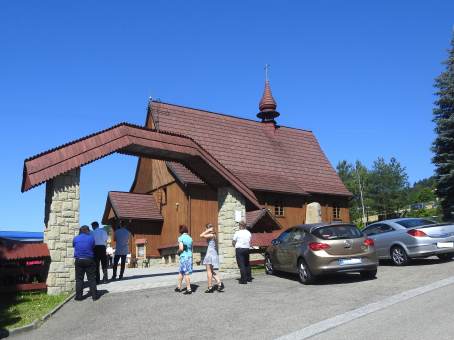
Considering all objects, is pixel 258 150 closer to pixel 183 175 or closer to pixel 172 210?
pixel 183 175

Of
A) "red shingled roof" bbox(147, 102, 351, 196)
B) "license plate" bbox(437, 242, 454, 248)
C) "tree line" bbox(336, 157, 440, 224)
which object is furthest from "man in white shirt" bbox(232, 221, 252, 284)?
"tree line" bbox(336, 157, 440, 224)

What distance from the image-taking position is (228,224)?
15.8 meters

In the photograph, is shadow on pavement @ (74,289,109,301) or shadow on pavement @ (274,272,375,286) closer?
shadow on pavement @ (74,289,109,301)

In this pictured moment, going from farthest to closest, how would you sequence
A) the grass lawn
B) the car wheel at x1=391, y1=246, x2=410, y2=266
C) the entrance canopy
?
1. the car wheel at x1=391, y1=246, x2=410, y2=266
2. the entrance canopy
3. the grass lawn

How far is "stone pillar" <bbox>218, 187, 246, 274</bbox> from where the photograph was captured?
51.1 feet

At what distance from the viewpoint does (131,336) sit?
301 inches

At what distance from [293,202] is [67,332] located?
26.1 metres

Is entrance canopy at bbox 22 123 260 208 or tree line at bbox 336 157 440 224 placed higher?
tree line at bbox 336 157 440 224

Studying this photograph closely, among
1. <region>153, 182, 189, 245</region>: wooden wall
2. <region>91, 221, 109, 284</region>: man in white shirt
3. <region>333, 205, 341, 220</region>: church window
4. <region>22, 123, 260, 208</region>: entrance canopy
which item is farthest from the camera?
<region>333, 205, 341, 220</region>: church window

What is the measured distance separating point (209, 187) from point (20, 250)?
1730 cm

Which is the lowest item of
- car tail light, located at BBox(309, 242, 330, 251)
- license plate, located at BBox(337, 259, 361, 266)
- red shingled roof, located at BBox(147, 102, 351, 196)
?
license plate, located at BBox(337, 259, 361, 266)

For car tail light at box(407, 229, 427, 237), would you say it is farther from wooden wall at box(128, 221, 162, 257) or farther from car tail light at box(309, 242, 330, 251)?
wooden wall at box(128, 221, 162, 257)

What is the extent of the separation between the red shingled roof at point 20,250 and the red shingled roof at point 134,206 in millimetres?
17784

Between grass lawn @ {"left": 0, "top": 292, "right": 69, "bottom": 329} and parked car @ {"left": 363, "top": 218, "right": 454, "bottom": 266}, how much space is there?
966 centimetres
